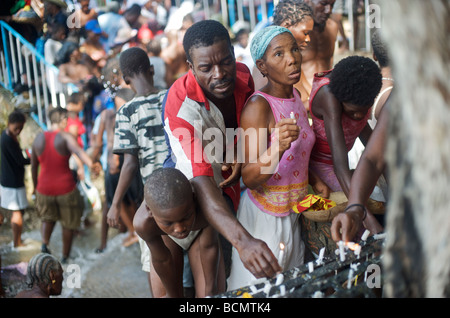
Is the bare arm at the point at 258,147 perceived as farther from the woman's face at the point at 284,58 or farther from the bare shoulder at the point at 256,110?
the woman's face at the point at 284,58

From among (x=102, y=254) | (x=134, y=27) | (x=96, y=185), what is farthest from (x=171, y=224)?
(x=134, y=27)

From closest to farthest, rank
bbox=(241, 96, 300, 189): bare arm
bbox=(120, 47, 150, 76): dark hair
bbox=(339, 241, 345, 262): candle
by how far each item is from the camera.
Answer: bbox=(339, 241, 345, 262): candle < bbox=(241, 96, 300, 189): bare arm < bbox=(120, 47, 150, 76): dark hair

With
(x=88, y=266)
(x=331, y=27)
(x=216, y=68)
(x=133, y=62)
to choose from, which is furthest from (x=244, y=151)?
(x=88, y=266)

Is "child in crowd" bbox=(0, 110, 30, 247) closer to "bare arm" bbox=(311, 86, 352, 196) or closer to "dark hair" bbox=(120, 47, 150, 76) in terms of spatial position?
"dark hair" bbox=(120, 47, 150, 76)

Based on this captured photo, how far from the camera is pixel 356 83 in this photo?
7.95ft

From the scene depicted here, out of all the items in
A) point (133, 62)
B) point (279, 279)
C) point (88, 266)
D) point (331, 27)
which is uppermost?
point (331, 27)

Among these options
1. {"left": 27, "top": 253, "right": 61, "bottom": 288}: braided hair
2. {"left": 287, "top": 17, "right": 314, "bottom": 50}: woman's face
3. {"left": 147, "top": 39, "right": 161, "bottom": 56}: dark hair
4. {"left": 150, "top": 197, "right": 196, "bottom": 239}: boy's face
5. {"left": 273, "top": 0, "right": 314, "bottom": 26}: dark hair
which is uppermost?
{"left": 147, "top": 39, "right": 161, "bottom": 56}: dark hair

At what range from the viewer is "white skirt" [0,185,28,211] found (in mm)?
5348

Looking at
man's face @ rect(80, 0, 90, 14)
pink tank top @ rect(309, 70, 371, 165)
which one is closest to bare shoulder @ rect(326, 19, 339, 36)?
pink tank top @ rect(309, 70, 371, 165)

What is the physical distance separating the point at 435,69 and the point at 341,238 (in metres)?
0.93

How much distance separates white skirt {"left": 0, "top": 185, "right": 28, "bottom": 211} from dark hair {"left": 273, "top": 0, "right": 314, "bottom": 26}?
3656 mm

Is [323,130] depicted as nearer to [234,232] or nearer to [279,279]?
[234,232]

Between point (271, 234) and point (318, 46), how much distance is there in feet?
6.51

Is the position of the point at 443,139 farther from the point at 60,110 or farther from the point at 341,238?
the point at 60,110
